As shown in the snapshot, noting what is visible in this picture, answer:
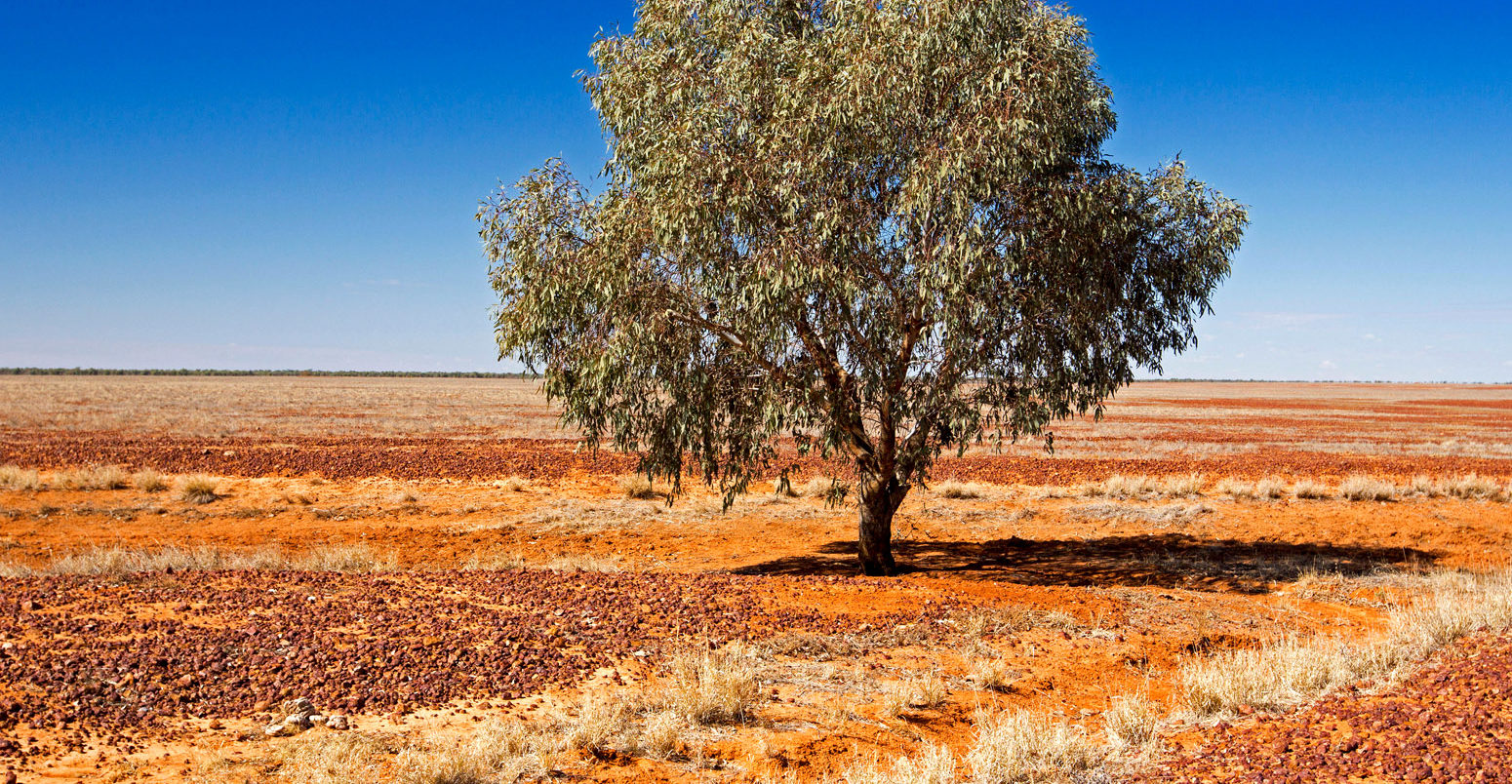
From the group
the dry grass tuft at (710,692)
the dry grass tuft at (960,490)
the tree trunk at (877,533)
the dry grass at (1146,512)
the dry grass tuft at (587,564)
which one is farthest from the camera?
the dry grass tuft at (960,490)

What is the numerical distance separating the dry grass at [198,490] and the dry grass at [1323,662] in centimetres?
2062

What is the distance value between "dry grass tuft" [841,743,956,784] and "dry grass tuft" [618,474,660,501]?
16.0 m

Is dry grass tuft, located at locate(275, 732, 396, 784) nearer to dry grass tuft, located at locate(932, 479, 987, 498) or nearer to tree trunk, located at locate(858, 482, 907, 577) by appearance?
tree trunk, located at locate(858, 482, 907, 577)

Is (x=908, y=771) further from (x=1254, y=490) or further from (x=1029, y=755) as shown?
(x=1254, y=490)

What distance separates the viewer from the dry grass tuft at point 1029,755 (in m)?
5.73

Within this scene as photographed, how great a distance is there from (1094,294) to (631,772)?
28.1ft

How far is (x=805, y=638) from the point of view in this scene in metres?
9.17

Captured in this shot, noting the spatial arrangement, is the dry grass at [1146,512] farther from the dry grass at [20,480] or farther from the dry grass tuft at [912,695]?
the dry grass at [20,480]

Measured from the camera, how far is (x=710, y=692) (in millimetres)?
6832

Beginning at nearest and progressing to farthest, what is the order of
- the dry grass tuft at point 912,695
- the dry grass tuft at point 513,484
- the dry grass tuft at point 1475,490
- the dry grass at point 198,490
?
the dry grass tuft at point 912,695 < the dry grass tuft at point 1475,490 < the dry grass at point 198,490 < the dry grass tuft at point 513,484

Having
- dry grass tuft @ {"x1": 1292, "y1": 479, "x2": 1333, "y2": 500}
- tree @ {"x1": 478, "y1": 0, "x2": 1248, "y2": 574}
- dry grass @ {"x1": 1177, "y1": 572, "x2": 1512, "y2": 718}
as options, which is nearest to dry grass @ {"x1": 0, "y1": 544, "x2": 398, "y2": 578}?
tree @ {"x1": 478, "y1": 0, "x2": 1248, "y2": 574}

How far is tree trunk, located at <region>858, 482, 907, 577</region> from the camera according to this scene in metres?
13.7

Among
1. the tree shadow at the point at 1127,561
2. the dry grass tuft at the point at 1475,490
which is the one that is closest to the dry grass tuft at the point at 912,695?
the tree shadow at the point at 1127,561

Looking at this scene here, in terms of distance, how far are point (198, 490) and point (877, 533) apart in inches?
643
